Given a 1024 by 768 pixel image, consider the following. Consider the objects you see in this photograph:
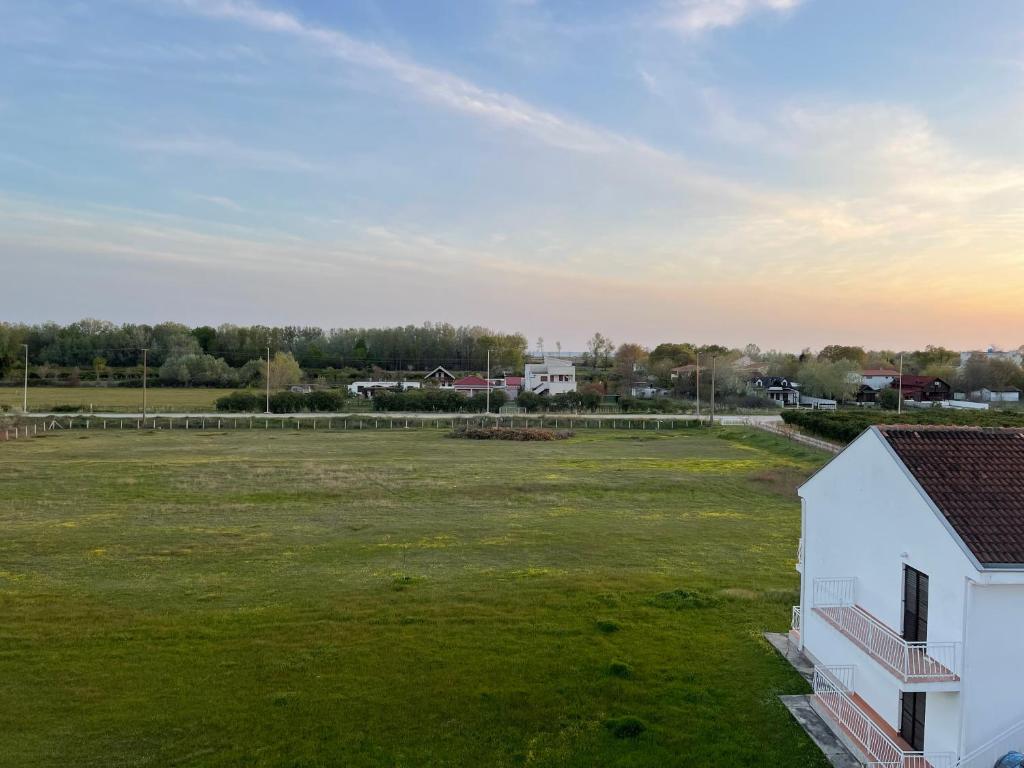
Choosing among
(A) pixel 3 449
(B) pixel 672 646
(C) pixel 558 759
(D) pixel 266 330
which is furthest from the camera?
(D) pixel 266 330

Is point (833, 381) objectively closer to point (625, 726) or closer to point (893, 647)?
point (893, 647)

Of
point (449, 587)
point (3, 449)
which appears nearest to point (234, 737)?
point (449, 587)

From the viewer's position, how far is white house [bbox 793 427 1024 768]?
7691 millimetres

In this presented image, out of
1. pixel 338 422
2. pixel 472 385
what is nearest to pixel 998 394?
pixel 472 385

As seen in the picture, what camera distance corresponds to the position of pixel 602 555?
56.2 feet

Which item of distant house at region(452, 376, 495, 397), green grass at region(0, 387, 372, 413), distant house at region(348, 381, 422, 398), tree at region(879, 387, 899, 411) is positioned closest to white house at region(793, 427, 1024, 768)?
green grass at region(0, 387, 372, 413)

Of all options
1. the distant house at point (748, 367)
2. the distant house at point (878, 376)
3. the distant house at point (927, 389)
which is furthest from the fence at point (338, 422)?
the distant house at point (878, 376)

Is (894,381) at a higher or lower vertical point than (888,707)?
higher

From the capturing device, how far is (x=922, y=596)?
855 cm

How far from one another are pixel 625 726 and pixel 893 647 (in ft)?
11.5

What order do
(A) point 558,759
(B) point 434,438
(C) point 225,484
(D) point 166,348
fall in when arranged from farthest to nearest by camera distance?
1. (D) point 166,348
2. (B) point 434,438
3. (C) point 225,484
4. (A) point 558,759

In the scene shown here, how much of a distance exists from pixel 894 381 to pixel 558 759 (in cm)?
7901

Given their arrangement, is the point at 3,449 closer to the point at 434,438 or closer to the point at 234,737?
the point at 434,438

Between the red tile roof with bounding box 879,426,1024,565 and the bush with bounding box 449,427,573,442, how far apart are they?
32.6m
